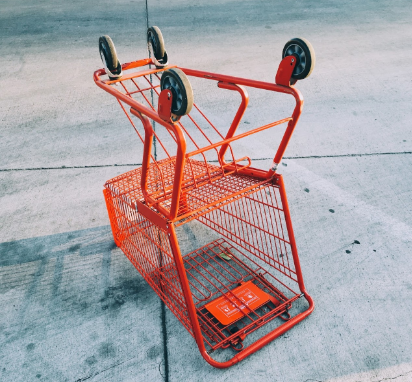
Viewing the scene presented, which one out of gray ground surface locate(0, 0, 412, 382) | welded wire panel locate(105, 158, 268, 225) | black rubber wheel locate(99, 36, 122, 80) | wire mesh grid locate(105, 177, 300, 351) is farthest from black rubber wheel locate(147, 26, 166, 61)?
gray ground surface locate(0, 0, 412, 382)

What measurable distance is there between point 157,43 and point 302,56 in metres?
0.99

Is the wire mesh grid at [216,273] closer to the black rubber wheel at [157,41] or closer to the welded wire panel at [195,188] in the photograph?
the welded wire panel at [195,188]

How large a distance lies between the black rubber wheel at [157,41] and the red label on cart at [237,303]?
154 cm

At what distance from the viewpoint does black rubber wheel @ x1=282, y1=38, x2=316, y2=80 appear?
1996 mm

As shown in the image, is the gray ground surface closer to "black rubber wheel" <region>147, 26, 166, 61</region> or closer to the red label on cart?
the red label on cart

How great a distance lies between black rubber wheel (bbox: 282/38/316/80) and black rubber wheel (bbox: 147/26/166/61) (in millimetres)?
873

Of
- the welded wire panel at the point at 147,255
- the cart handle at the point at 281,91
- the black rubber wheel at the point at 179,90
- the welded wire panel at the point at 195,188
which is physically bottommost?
the welded wire panel at the point at 147,255

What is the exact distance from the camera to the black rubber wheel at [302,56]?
1996 mm

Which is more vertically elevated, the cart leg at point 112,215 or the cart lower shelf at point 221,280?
the cart leg at point 112,215

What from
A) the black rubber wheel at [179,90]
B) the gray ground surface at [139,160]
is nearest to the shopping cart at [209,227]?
the black rubber wheel at [179,90]

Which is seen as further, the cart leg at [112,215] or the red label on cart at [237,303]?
the cart leg at [112,215]

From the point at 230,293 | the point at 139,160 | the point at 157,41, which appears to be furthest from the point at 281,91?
the point at 139,160

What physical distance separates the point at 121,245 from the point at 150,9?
→ 18.8 ft

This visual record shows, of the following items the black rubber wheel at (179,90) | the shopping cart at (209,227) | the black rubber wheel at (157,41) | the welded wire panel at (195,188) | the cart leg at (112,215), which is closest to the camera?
the black rubber wheel at (179,90)
